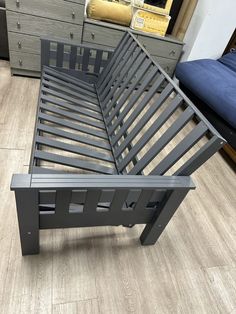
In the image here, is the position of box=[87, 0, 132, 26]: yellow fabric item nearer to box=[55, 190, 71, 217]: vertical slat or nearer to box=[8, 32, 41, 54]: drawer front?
box=[8, 32, 41, 54]: drawer front

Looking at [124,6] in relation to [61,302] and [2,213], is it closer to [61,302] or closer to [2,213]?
[2,213]

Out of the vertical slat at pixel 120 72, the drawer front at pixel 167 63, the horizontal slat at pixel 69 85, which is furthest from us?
the drawer front at pixel 167 63

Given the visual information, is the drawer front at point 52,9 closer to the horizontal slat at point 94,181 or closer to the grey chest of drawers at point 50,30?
the grey chest of drawers at point 50,30

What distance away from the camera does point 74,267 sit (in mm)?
1167

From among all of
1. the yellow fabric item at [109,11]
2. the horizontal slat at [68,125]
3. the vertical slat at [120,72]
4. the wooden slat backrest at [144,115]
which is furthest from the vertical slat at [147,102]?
the yellow fabric item at [109,11]

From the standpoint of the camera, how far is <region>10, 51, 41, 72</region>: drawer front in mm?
2422

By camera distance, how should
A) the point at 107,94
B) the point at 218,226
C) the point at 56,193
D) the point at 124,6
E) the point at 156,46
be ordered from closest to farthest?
the point at 56,193
the point at 218,226
the point at 107,94
the point at 124,6
the point at 156,46

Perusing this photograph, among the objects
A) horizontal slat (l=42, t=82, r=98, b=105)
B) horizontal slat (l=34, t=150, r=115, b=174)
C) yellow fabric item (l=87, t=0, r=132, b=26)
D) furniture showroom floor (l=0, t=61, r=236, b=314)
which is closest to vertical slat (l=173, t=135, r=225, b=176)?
horizontal slat (l=34, t=150, r=115, b=174)

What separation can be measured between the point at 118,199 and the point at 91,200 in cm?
12

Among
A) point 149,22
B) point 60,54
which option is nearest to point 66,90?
point 60,54

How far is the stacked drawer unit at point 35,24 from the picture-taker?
7.04 feet

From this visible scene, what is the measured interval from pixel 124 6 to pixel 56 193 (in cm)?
235

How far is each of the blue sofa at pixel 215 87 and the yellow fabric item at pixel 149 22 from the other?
0.47 m

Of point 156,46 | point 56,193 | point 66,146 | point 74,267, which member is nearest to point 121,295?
point 74,267
